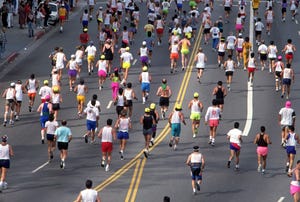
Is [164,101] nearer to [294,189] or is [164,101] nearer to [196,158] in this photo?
[196,158]

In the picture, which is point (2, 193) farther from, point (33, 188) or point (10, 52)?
point (10, 52)

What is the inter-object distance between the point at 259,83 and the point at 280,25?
17.6m

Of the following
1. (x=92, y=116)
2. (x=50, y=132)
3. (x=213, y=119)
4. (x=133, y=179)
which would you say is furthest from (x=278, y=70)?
(x=133, y=179)

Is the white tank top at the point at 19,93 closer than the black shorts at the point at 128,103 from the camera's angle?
No

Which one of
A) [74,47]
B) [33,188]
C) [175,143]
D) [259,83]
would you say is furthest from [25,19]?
[33,188]

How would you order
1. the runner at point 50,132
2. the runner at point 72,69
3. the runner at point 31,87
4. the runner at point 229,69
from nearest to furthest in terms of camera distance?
the runner at point 50,132 → the runner at point 31,87 → the runner at point 72,69 → the runner at point 229,69

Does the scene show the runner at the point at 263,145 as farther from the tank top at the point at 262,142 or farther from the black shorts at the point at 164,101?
the black shorts at the point at 164,101

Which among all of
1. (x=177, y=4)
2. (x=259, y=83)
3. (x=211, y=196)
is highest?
(x=177, y=4)

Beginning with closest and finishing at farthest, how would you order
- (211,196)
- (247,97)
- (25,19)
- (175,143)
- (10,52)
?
(211,196), (175,143), (247,97), (10,52), (25,19)

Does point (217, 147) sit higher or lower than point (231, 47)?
lower

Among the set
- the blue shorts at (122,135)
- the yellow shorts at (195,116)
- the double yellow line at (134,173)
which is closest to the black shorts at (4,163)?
the double yellow line at (134,173)

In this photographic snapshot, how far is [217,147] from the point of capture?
42.0m

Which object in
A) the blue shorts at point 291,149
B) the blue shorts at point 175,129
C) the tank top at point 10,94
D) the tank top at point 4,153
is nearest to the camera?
the tank top at point 4,153

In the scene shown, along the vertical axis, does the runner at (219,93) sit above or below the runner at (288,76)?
below
